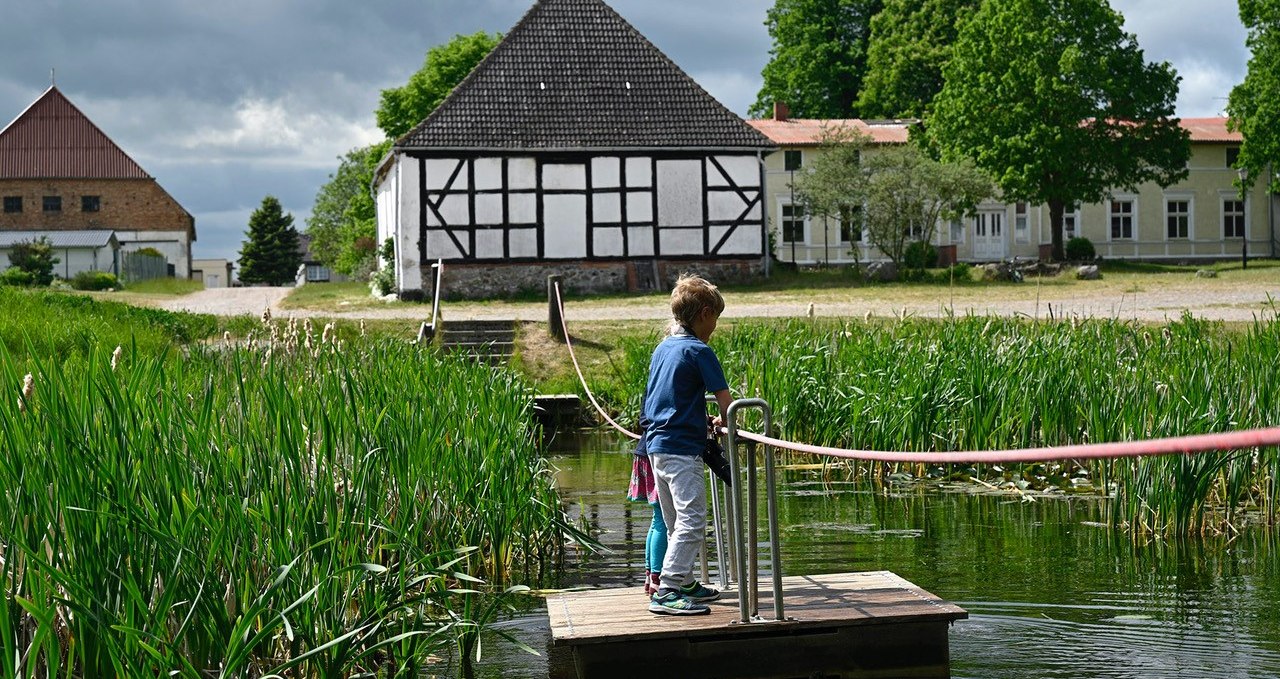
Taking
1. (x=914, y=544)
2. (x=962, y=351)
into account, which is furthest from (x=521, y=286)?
(x=914, y=544)

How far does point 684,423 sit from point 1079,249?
42246 millimetres

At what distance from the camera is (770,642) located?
17.8 feet

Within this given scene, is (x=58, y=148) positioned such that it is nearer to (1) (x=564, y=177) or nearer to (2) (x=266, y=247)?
(2) (x=266, y=247)

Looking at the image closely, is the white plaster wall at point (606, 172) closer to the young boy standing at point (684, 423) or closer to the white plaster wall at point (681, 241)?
the white plaster wall at point (681, 241)

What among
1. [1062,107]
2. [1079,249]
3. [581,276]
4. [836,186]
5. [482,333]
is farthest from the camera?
[1079,249]

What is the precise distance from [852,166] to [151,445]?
1242 inches

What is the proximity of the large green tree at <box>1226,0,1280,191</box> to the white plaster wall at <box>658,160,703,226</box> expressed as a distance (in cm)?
1804

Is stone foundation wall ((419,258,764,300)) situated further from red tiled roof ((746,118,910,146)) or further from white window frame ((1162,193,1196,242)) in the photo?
white window frame ((1162,193,1196,242))

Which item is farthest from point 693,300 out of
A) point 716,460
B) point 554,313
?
point 554,313

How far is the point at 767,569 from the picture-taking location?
307 inches

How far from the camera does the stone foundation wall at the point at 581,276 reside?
101ft

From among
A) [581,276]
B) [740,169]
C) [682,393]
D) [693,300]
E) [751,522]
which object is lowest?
[751,522]

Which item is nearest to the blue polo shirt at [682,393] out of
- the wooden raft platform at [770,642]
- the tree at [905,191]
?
the wooden raft platform at [770,642]

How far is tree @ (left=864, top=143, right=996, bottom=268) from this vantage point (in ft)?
111
